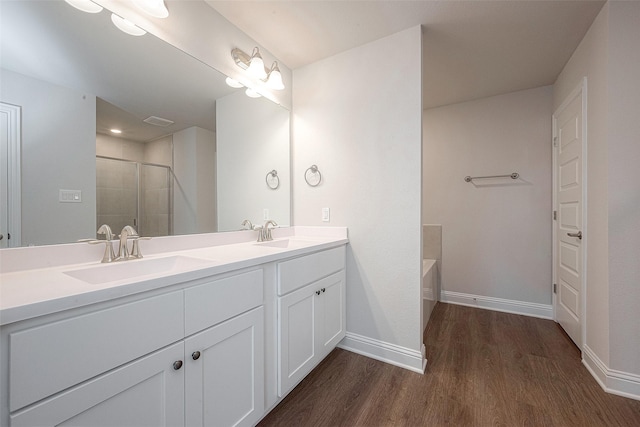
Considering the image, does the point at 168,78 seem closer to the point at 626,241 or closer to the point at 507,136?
the point at 626,241

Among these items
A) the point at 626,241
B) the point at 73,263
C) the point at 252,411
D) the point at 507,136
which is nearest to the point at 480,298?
the point at 626,241

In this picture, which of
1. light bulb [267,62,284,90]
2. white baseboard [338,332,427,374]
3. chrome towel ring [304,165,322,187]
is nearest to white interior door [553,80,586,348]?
white baseboard [338,332,427,374]

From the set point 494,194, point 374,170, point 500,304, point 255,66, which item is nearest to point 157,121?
point 255,66

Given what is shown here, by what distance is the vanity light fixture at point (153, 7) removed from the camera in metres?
1.21

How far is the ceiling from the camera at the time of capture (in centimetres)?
154

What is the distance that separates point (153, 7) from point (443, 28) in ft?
5.69

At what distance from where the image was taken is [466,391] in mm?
1487

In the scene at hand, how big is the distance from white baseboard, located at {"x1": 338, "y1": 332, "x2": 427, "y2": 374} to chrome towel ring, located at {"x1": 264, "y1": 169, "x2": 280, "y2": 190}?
51.4 inches

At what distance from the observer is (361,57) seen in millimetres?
1896

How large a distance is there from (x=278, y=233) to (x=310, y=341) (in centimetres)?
85

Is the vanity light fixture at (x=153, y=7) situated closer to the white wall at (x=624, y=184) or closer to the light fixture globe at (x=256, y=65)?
the light fixture globe at (x=256, y=65)

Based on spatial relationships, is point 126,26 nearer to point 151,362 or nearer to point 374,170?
point 151,362

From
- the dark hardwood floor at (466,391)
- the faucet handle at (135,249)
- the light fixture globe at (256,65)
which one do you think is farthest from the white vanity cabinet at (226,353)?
the light fixture globe at (256,65)

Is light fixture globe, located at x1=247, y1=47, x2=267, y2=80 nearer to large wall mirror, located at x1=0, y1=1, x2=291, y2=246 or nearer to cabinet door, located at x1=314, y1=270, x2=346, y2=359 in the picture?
large wall mirror, located at x1=0, y1=1, x2=291, y2=246
